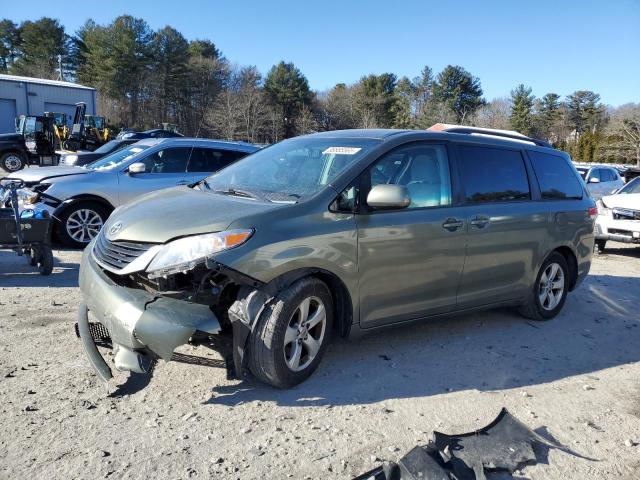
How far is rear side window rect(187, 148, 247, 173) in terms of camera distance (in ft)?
30.1

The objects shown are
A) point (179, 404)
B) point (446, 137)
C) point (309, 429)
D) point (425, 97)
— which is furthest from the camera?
point (425, 97)

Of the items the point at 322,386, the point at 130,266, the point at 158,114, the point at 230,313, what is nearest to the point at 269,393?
the point at 322,386

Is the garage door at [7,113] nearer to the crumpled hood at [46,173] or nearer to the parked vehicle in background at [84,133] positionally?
the parked vehicle in background at [84,133]

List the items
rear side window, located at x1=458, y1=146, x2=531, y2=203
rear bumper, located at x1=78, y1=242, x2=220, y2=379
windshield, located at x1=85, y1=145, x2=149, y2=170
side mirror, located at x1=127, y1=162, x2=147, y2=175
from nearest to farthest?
rear bumper, located at x1=78, y1=242, x2=220, y2=379 < rear side window, located at x1=458, y1=146, x2=531, y2=203 < side mirror, located at x1=127, y1=162, x2=147, y2=175 < windshield, located at x1=85, y1=145, x2=149, y2=170

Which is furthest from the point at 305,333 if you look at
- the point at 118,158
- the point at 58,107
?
the point at 58,107

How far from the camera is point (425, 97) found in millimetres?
63156

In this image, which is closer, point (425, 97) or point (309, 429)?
point (309, 429)

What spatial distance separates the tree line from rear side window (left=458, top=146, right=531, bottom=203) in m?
46.9

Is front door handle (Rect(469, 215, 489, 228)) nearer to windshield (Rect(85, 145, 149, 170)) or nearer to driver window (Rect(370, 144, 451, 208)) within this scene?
driver window (Rect(370, 144, 451, 208))

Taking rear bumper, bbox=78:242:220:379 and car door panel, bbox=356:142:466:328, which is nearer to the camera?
rear bumper, bbox=78:242:220:379

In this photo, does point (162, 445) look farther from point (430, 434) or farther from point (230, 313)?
point (430, 434)

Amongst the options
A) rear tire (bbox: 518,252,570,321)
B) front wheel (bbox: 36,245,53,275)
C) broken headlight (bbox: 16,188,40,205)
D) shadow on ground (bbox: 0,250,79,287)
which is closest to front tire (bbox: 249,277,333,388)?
rear tire (bbox: 518,252,570,321)

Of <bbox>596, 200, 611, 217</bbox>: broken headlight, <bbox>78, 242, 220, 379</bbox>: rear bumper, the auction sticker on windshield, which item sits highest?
the auction sticker on windshield

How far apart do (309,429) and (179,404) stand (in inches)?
34.1
